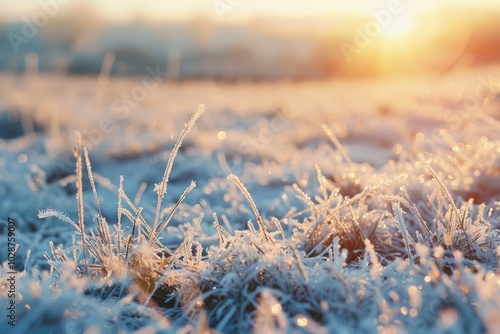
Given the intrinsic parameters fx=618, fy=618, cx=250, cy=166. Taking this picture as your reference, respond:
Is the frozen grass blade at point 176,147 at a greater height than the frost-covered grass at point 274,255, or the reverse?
the frozen grass blade at point 176,147

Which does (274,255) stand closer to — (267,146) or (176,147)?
(176,147)

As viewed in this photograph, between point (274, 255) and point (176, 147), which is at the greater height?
point (176, 147)

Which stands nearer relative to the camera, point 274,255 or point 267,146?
point 274,255

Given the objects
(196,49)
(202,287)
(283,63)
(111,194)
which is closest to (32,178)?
(111,194)

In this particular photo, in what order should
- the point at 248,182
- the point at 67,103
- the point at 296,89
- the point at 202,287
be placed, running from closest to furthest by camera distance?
the point at 202,287
the point at 248,182
the point at 67,103
the point at 296,89

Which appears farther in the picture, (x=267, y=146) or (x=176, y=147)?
(x=267, y=146)

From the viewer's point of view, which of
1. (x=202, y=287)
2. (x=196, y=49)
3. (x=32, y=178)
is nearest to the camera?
(x=202, y=287)

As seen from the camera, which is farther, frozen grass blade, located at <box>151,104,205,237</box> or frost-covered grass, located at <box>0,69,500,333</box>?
frozen grass blade, located at <box>151,104,205,237</box>

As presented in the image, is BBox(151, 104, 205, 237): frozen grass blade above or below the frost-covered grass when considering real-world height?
above

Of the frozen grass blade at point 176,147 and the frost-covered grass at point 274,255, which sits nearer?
the frost-covered grass at point 274,255

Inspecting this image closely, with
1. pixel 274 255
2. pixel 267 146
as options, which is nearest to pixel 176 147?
pixel 274 255

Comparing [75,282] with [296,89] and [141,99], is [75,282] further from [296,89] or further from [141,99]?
[296,89]
